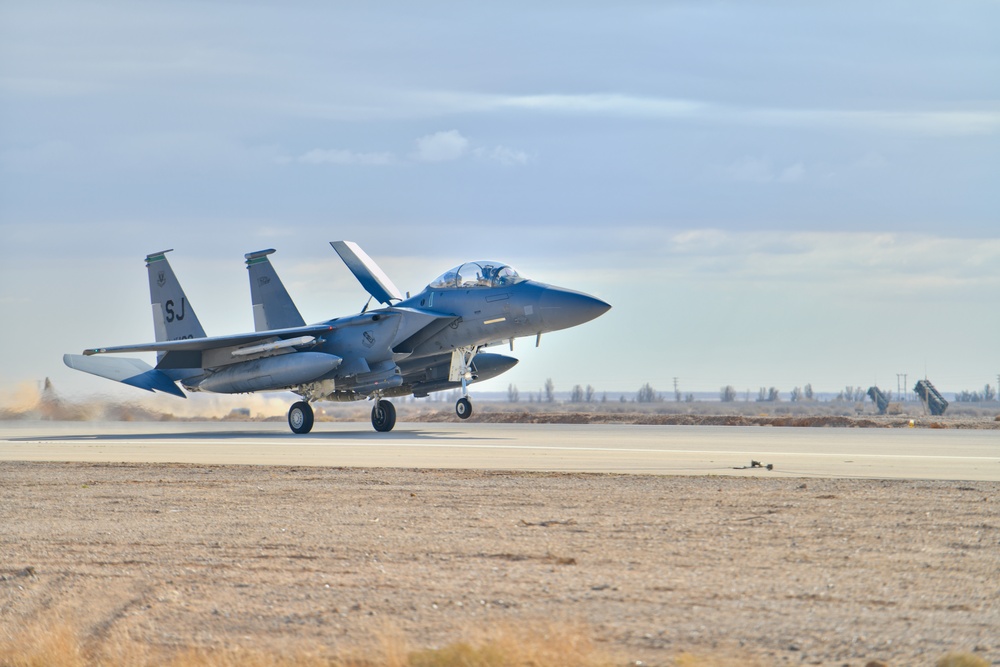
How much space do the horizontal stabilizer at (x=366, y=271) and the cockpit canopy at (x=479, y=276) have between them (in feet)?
9.61

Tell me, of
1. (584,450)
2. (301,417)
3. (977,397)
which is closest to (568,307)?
(584,450)

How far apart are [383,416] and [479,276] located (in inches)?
168

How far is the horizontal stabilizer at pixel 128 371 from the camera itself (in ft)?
94.2

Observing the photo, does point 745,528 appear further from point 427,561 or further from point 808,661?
point 808,661

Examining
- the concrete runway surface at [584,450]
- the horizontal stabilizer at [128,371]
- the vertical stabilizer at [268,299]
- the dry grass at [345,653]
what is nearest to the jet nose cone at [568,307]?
the concrete runway surface at [584,450]

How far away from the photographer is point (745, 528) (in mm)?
8648

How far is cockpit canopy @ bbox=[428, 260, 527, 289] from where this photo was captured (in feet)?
80.5

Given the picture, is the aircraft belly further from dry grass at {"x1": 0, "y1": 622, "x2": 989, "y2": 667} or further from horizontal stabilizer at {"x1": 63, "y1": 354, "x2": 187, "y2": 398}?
dry grass at {"x1": 0, "y1": 622, "x2": 989, "y2": 667}

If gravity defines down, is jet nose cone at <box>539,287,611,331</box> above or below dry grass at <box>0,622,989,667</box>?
above

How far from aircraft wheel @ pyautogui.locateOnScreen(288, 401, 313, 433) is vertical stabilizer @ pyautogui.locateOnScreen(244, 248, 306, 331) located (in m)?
5.32

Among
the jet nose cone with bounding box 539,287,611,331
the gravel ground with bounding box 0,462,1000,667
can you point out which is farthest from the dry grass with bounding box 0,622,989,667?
the jet nose cone with bounding box 539,287,611,331

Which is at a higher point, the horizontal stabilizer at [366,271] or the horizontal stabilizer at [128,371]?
the horizontal stabilizer at [366,271]

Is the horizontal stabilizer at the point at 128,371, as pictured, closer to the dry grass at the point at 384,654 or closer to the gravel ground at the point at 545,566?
the gravel ground at the point at 545,566

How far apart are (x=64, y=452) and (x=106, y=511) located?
30.4ft
